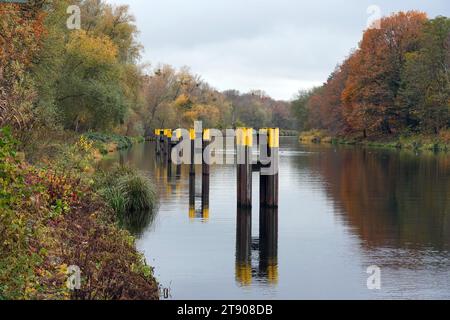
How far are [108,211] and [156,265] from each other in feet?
13.1

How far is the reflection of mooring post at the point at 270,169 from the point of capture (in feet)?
60.4

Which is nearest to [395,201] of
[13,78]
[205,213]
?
[205,213]

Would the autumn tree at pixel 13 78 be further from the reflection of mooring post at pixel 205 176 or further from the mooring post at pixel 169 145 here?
the mooring post at pixel 169 145

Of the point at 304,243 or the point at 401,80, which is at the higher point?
the point at 401,80

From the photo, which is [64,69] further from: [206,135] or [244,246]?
[244,246]

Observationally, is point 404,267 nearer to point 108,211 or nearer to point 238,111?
point 108,211

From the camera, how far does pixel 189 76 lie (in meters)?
112

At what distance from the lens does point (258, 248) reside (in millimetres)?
15508

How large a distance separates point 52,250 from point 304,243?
271 inches

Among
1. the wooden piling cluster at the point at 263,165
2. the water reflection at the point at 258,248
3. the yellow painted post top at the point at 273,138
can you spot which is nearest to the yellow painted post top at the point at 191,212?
the water reflection at the point at 258,248

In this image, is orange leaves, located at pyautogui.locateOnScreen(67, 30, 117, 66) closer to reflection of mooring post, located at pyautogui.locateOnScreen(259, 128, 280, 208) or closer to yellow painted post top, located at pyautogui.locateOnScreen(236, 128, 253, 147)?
yellow painted post top, located at pyautogui.locateOnScreen(236, 128, 253, 147)

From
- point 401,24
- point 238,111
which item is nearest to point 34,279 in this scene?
point 401,24

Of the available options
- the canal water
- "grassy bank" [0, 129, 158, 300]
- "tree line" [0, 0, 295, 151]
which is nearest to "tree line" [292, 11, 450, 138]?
"tree line" [0, 0, 295, 151]

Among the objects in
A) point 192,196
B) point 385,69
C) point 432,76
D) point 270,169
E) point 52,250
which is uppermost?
point 385,69
